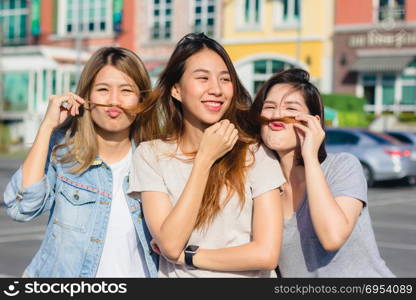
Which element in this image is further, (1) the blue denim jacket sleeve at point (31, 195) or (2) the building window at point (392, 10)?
(2) the building window at point (392, 10)

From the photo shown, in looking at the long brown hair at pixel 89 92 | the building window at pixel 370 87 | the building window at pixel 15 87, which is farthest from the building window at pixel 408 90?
the long brown hair at pixel 89 92

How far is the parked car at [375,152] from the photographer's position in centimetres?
1920

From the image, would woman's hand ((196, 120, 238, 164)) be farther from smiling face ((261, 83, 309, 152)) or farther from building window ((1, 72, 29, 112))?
building window ((1, 72, 29, 112))

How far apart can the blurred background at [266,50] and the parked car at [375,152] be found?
3 cm

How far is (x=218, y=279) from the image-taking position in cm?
275

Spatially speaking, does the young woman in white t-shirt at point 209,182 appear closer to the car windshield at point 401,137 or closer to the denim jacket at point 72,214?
the denim jacket at point 72,214

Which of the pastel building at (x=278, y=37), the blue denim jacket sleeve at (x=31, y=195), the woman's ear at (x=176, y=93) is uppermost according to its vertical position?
the pastel building at (x=278, y=37)

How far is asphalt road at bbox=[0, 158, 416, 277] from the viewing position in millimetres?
8484

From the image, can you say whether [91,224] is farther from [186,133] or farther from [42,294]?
[186,133]

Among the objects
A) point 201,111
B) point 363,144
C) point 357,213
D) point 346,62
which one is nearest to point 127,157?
point 201,111

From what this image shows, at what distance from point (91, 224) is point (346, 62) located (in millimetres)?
32563

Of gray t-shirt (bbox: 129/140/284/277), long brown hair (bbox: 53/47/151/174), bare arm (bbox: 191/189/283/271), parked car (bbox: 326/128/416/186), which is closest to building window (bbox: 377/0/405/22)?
parked car (bbox: 326/128/416/186)

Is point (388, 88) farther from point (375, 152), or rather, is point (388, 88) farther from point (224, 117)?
point (224, 117)

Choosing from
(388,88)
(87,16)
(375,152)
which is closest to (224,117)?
(375,152)
